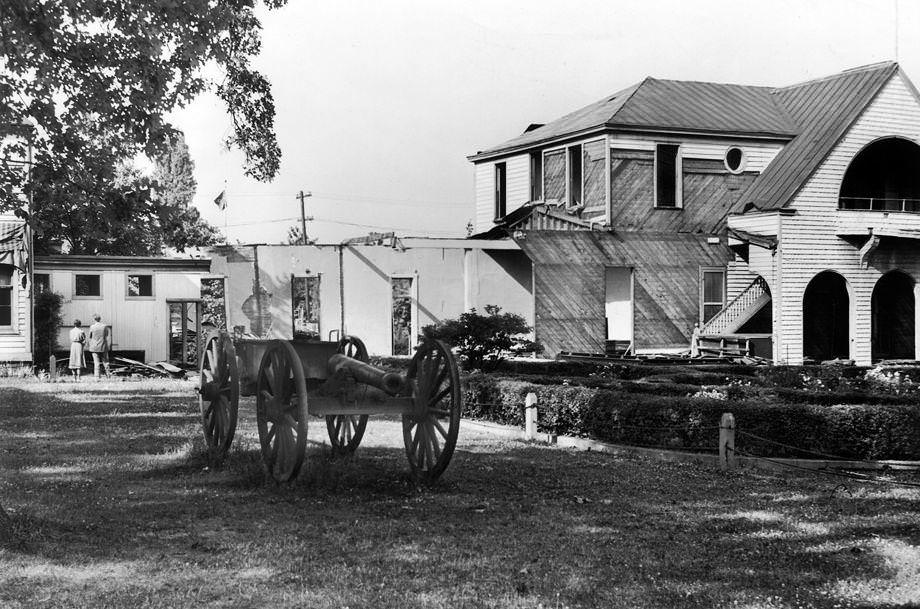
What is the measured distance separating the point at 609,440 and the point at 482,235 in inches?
721

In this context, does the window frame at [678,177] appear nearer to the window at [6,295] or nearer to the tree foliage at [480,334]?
the tree foliage at [480,334]

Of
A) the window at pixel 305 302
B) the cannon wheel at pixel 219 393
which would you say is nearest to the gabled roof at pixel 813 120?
the window at pixel 305 302

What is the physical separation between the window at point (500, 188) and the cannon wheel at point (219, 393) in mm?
23269

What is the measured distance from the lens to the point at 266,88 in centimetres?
2861

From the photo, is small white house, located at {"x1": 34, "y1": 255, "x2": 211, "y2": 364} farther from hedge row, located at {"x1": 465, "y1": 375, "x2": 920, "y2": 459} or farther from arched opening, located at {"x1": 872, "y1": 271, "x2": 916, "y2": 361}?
arched opening, located at {"x1": 872, "y1": 271, "x2": 916, "y2": 361}

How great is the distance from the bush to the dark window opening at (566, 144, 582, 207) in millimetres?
14591

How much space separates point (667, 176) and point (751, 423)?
18.4 metres

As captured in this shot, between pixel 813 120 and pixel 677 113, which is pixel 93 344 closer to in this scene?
pixel 677 113

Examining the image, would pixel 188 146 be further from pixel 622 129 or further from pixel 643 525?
pixel 643 525

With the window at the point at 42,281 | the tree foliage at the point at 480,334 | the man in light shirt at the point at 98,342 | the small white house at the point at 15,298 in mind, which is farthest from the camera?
the window at the point at 42,281

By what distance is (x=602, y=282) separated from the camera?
3141cm

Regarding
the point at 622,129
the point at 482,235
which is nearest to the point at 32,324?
the point at 482,235

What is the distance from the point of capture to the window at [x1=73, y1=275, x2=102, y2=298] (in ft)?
103

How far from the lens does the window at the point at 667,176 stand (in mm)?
32031
